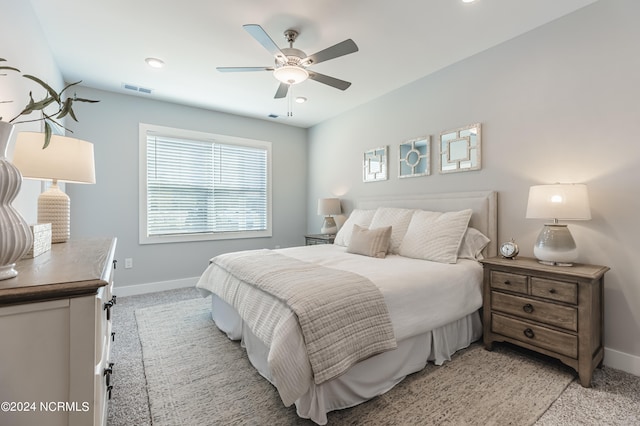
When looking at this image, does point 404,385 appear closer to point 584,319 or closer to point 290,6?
point 584,319

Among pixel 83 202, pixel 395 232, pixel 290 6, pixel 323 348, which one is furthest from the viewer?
pixel 83 202

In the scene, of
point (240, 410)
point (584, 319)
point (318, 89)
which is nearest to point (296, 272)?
point (240, 410)

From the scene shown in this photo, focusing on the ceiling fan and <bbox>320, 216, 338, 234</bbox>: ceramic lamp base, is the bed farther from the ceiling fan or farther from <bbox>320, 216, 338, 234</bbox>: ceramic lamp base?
the ceiling fan

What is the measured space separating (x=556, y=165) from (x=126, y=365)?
12.3ft

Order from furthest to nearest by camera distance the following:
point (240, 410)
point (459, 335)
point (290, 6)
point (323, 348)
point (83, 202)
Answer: point (83, 202), point (459, 335), point (290, 6), point (240, 410), point (323, 348)

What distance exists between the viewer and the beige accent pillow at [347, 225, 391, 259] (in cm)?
294

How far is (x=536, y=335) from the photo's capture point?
2.12 meters

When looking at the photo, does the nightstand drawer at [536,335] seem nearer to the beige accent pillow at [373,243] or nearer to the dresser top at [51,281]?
the beige accent pillow at [373,243]

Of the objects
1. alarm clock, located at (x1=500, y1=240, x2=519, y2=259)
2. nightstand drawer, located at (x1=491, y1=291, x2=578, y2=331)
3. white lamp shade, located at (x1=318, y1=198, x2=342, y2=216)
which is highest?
white lamp shade, located at (x1=318, y1=198, x2=342, y2=216)

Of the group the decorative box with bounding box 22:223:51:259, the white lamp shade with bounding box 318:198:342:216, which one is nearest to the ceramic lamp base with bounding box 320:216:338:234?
the white lamp shade with bounding box 318:198:342:216

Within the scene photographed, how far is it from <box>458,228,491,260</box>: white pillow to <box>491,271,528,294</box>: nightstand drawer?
1.25 feet

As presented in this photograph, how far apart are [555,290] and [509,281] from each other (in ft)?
0.94

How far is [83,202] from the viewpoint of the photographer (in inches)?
144

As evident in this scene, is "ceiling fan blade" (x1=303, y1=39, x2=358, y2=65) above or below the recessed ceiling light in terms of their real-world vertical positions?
below
